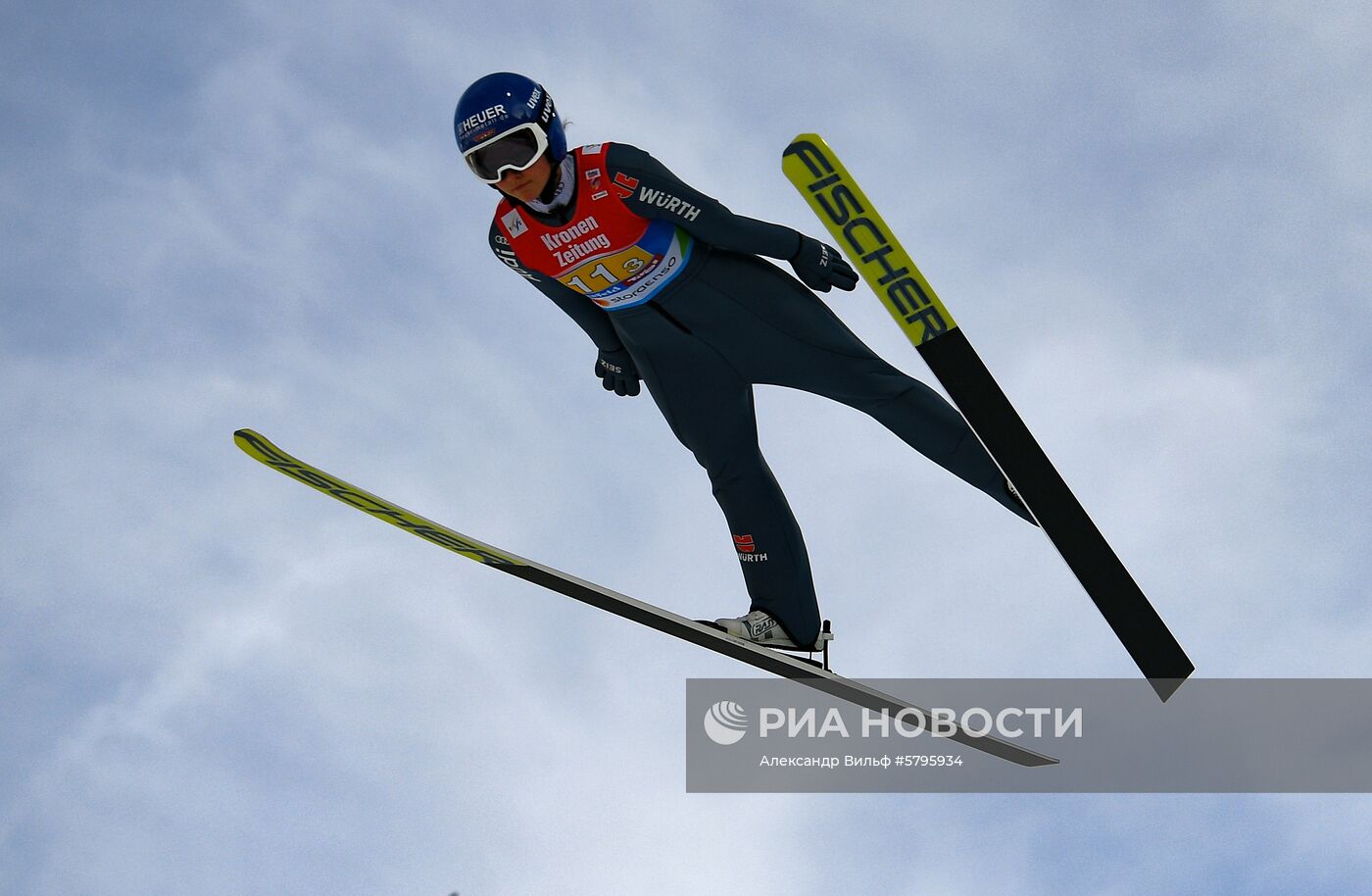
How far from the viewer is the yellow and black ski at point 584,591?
5.54 metres

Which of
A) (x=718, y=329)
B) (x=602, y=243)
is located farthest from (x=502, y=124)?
(x=718, y=329)

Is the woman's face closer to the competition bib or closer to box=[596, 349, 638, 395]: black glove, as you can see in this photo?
the competition bib

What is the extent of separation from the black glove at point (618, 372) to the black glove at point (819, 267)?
0.99 metres

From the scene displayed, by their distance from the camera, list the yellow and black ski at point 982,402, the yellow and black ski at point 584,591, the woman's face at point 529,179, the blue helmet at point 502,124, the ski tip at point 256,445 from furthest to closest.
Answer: the ski tip at point 256,445
the yellow and black ski at point 584,591
the woman's face at point 529,179
the blue helmet at point 502,124
the yellow and black ski at point 982,402

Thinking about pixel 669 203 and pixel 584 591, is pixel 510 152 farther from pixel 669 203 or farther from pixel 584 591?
pixel 584 591

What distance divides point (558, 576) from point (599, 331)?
1.08 metres

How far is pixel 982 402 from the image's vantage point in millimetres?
4832

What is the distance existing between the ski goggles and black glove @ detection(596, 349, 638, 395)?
1105 mm

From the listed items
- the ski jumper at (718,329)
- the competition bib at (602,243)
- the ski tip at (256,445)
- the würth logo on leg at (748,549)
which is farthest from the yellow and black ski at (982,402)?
the ski tip at (256,445)

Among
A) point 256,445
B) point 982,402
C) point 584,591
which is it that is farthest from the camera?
point 256,445

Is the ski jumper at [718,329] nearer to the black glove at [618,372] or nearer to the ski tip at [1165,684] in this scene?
the black glove at [618,372]

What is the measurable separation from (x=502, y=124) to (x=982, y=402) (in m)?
2.03

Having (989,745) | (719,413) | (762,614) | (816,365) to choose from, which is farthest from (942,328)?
(989,745)

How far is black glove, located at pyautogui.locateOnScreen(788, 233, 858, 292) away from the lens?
5.10 meters
